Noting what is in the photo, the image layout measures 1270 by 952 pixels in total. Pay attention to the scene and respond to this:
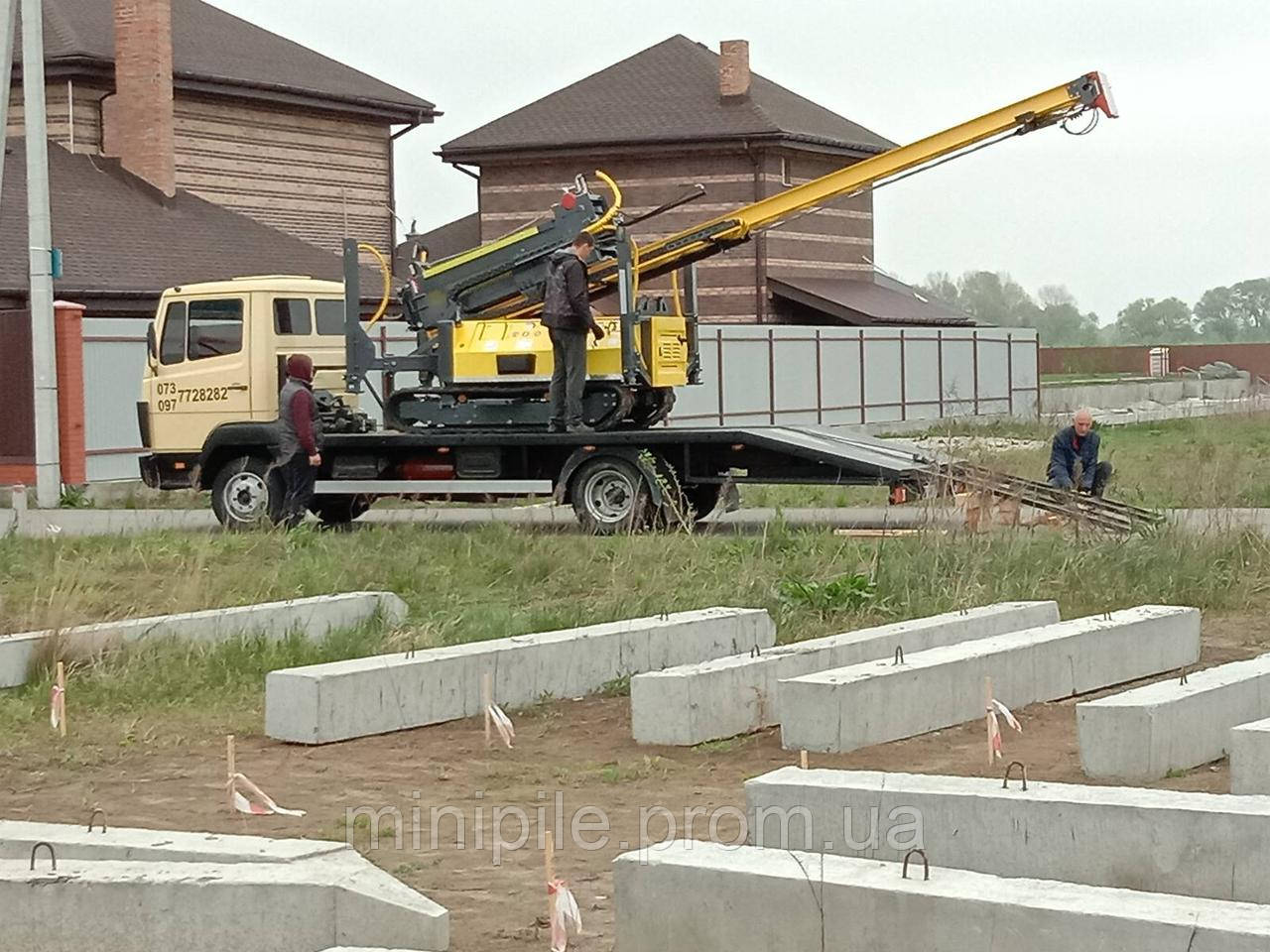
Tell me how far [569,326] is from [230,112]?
21.3 meters

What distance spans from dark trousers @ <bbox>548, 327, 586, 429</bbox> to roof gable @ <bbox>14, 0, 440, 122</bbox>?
1902cm

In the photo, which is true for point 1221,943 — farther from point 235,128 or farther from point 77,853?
point 235,128

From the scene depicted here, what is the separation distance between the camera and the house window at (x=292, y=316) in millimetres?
19859

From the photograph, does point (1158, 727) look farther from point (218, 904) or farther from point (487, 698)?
point (218, 904)

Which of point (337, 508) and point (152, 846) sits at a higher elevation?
point (337, 508)

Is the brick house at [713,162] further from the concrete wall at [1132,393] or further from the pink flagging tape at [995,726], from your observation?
the pink flagging tape at [995,726]

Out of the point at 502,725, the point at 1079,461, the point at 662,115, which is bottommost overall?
the point at 502,725

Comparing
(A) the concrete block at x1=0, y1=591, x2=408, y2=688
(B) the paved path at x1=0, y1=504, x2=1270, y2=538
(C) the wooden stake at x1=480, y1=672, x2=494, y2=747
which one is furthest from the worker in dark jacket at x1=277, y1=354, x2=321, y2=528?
(C) the wooden stake at x1=480, y1=672, x2=494, y2=747

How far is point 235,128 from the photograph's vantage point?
37.9 meters

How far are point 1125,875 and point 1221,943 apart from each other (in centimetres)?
144

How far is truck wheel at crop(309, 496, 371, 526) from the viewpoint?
65.8 feet

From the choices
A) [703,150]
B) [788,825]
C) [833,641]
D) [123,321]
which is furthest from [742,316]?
[788,825]

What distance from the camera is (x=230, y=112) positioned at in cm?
3778

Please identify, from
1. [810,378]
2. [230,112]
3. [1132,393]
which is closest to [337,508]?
[230,112]
